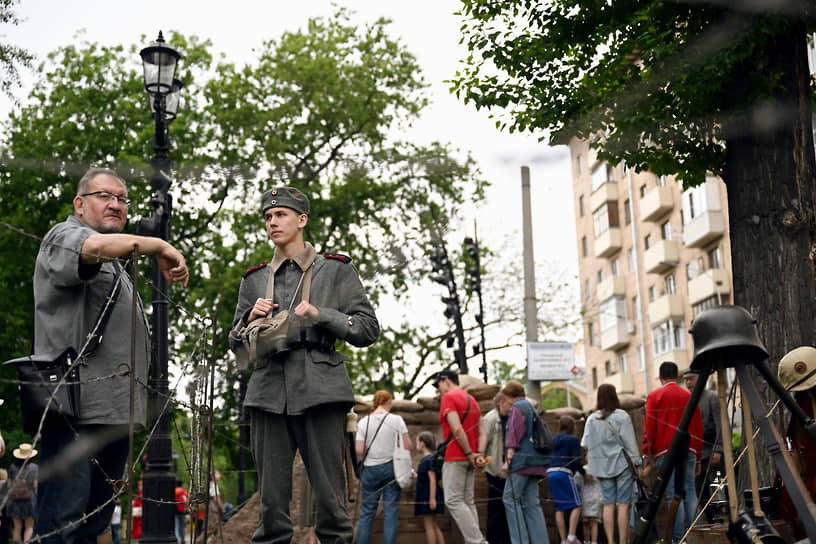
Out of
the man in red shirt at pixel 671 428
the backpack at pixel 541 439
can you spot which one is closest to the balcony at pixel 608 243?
the man in red shirt at pixel 671 428

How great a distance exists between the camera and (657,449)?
390 inches

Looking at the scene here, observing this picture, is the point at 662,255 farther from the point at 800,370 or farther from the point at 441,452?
the point at 800,370

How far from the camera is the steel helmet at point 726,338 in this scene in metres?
3.01

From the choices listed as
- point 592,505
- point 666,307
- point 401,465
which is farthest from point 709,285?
point 401,465

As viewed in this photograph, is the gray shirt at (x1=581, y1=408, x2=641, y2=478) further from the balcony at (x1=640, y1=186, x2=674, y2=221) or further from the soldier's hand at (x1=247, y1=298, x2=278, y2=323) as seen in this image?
the balcony at (x1=640, y1=186, x2=674, y2=221)

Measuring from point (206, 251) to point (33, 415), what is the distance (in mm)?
24783

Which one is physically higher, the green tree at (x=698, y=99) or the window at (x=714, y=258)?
the window at (x=714, y=258)

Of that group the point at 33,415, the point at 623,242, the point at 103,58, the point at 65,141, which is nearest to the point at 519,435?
the point at 33,415

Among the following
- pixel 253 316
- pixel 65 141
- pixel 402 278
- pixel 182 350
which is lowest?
pixel 253 316

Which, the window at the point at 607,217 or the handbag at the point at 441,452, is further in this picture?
the window at the point at 607,217

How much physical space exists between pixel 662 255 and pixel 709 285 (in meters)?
4.45

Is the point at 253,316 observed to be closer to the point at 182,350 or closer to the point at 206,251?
the point at 182,350

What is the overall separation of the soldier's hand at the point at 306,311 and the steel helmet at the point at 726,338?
5.59 ft

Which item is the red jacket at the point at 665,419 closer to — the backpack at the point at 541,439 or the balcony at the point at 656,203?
the backpack at the point at 541,439
